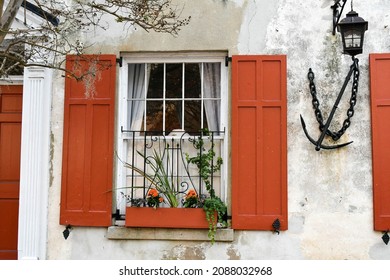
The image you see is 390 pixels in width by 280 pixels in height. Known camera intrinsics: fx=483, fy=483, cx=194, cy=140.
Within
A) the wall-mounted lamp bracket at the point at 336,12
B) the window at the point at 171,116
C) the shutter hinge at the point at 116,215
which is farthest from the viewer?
the window at the point at 171,116

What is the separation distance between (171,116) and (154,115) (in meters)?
0.21

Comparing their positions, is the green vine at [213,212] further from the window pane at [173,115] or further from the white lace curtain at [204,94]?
the window pane at [173,115]

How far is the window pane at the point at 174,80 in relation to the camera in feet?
19.0

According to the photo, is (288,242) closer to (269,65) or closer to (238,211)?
(238,211)

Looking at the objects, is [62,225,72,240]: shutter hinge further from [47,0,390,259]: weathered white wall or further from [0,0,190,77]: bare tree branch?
[0,0,190,77]: bare tree branch

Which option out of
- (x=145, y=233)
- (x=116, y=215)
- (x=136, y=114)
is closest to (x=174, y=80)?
(x=136, y=114)

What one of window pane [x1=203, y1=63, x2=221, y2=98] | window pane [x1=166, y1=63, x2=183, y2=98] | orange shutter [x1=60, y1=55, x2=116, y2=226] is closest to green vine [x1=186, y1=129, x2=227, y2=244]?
window pane [x1=203, y1=63, x2=221, y2=98]

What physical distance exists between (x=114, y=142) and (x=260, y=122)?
1.68 meters

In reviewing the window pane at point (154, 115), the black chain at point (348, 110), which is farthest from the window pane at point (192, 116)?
the black chain at point (348, 110)

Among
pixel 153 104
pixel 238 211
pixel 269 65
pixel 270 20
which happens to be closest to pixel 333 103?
pixel 269 65

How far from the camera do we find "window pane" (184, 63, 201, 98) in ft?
19.0

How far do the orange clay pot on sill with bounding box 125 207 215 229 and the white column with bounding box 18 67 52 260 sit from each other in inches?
40.0

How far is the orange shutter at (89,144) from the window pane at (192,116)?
2.85 ft

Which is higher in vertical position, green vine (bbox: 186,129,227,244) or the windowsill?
green vine (bbox: 186,129,227,244)
